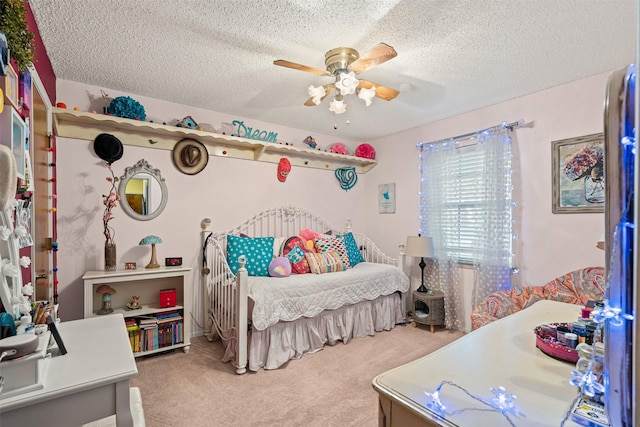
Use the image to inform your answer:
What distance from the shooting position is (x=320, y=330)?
284 centimetres

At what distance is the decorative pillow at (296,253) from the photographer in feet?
10.4

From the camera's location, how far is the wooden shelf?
8.31 ft

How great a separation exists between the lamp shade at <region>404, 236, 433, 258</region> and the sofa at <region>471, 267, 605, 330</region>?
3.00 feet

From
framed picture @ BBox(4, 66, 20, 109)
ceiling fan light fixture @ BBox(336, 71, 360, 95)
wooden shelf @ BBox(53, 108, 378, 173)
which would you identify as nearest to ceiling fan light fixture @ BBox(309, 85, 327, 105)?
ceiling fan light fixture @ BBox(336, 71, 360, 95)

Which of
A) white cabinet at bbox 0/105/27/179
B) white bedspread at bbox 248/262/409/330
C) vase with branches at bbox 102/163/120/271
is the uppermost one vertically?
white cabinet at bbox 0/105/27/179

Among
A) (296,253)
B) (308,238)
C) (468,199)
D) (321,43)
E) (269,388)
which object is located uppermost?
(321,43)

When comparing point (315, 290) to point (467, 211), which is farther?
point (467, 211)

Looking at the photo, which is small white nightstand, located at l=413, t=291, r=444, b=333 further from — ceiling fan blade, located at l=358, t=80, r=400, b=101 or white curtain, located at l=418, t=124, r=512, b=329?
ceiling fan blade, located at l=358, t=80, r=400, b=101

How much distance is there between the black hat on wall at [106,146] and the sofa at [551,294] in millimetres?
3379

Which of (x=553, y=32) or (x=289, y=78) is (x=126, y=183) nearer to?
(x=289, y=78)

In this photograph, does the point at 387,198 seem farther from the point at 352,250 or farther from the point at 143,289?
the point at 143,289

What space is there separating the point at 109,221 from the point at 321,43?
94.5 inches

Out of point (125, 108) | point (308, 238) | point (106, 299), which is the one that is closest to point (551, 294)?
point (308, 238)

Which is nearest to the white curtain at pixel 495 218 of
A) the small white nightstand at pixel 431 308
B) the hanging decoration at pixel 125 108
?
the small white nightstand at pixel 431 308
